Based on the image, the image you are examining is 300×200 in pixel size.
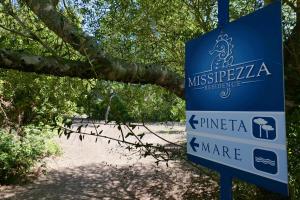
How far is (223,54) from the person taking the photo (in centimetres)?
237

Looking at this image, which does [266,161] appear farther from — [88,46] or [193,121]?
[88,46]

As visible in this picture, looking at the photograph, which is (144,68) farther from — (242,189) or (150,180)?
(150,180)

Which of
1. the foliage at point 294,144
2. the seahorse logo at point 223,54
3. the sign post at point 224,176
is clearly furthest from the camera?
the foliage at point 294,144

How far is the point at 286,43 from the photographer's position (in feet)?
14.6

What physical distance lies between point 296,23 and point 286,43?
10.9 inches

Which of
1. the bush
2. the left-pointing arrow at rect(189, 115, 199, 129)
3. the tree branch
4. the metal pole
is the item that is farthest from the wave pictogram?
the bush

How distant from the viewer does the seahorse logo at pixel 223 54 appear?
2312 mm

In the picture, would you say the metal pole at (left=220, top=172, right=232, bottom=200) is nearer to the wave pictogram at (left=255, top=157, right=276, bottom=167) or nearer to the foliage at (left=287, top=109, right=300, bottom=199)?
the wave pictogram at (left=255, top=157, right=276, bottom=167)

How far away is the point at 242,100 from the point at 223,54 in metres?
0.35

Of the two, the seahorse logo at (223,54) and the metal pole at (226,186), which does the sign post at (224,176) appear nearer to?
the metal pole at (226,186)

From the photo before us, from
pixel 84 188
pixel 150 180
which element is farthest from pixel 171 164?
pixel 84 188

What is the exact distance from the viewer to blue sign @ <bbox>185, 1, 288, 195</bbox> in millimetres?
1934

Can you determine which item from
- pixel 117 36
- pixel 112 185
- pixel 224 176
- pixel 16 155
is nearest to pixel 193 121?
pixel 224 176

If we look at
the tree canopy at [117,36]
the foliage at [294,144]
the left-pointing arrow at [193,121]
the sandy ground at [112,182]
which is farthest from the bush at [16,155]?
the left-pointing arrow at [193,121]
